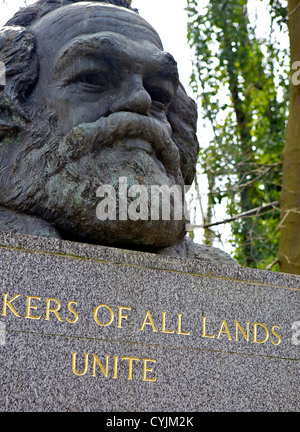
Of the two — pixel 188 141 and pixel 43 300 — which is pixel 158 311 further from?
pixel 188 141

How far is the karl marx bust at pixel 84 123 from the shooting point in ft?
18.1

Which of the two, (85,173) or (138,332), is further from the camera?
(85,173)

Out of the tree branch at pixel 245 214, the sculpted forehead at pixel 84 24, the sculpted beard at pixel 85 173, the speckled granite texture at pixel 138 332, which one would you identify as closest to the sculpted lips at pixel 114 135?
the sculpted beard at pixel 85 173

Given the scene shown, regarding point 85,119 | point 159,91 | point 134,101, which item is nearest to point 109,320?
point 85,119

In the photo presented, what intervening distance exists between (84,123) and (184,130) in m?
1.25

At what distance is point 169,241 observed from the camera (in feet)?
18.7

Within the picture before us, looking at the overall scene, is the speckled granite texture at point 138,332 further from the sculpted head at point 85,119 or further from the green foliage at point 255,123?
the green foliage at point 255,123

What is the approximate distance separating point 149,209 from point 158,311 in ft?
2.38

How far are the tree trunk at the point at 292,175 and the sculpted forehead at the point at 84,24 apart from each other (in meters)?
5.07

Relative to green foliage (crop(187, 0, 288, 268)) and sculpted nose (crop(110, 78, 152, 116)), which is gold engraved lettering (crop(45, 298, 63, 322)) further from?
green foliage (crop(187, 0, 288, 268))

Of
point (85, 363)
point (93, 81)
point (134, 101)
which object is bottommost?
point (85, 363)

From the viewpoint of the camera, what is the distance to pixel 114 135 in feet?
18.4

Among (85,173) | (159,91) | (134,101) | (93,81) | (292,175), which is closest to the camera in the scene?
(85,173)

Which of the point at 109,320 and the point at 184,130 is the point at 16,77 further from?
the point at 109,320
